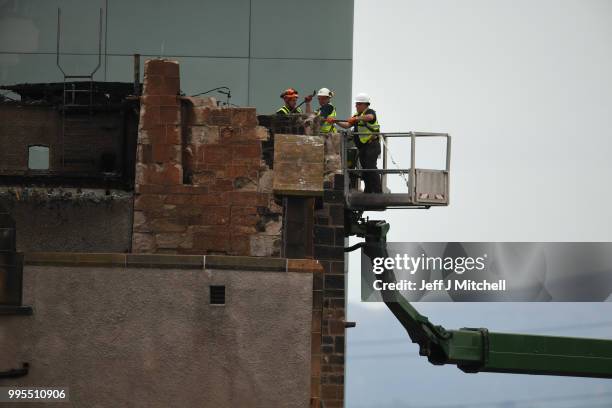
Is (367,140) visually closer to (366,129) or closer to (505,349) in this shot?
(366,129)

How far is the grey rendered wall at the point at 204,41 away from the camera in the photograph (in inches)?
1464

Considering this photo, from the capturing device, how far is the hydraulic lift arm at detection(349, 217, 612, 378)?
27.2 meters

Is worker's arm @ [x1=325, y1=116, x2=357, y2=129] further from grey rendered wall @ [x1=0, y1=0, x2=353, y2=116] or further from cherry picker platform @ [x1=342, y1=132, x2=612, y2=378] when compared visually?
grey rendered wall @ [x1=0, y1=0, x2=353, y2=116]

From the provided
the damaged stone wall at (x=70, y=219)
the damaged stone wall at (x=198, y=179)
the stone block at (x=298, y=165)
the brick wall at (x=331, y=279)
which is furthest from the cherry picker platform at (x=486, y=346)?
the damaged stone wall at (x=70, y=219)

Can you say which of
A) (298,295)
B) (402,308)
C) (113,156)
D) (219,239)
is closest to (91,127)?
(113,156)

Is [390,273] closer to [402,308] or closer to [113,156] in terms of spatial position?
[402,308]

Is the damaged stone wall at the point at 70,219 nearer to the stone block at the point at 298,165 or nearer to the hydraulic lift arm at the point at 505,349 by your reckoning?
the stone block at the point at 298,165

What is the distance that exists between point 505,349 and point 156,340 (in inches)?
343

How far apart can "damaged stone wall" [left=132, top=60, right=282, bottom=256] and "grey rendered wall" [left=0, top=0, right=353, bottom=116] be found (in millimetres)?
14791

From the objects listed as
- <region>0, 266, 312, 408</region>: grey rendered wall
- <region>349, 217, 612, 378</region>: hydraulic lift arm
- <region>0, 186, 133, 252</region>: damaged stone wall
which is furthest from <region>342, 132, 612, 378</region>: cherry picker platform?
<region>0, 266, 312, 408</region>: grey rendered wall

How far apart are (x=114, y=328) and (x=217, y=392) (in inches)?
67.5

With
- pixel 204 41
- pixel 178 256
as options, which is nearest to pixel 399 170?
pixel 178 256

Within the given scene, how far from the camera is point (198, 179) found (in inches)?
866

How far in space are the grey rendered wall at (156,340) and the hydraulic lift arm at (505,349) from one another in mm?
6393
